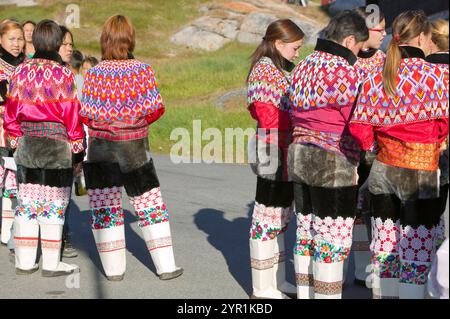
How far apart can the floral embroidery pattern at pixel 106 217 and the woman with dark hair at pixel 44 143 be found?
0.35 metres

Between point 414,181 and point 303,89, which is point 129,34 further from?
point 414,181

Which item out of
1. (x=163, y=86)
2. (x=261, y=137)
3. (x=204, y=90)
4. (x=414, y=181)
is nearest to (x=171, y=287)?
(x=261, y=137)

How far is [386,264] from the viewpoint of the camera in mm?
5750

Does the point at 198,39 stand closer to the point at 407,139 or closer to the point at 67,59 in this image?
the point at 67,59

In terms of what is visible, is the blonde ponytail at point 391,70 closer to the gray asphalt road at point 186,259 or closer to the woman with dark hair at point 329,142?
the woman with dark hair at point 329,142

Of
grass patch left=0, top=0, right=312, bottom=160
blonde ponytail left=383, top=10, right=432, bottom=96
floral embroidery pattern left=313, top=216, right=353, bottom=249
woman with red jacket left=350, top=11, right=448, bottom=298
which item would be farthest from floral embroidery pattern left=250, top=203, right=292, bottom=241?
grass patch left=0, top=0, right=312, bottom=160

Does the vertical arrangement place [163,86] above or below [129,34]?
below

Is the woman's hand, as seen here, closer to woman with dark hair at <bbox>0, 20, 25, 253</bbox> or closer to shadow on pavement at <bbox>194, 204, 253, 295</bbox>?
woman with dark hair at <bbox>0, 20, 25, 253</bbox>

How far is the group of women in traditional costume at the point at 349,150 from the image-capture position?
5.35 meters

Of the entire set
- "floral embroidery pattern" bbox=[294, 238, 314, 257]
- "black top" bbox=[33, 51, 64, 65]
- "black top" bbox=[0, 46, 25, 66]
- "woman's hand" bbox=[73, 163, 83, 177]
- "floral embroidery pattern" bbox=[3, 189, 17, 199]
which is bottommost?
"floral embroidery pattern" bbox=[3, 189, 17, 199]

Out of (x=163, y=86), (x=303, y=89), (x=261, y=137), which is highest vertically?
(x=303, y=89)

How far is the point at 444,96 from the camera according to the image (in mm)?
5293

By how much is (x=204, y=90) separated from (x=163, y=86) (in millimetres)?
2340

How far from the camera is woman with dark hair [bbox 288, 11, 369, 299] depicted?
18.6 feet
